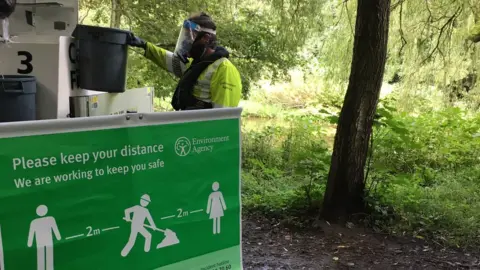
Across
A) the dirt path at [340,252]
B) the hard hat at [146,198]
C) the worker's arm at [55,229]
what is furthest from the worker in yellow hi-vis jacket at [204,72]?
the worker's arm at [55,229]

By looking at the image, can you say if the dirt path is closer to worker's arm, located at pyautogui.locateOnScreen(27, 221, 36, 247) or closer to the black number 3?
the black number 3

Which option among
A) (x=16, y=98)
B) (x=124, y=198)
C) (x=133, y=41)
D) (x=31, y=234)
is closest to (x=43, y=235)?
(x=31, y=234)

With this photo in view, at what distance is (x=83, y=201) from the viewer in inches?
69.7

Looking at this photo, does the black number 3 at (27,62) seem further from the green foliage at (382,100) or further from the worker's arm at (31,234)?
the green foliage at (382,100)

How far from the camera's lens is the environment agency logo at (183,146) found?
198 centimetres

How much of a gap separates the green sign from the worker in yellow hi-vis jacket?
1.90m

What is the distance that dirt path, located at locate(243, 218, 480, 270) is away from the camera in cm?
419

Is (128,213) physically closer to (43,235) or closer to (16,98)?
(43,235)

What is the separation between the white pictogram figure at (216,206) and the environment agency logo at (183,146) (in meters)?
0.23

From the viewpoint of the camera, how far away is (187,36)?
4250 millimetres

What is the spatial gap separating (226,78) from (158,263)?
2257 mm

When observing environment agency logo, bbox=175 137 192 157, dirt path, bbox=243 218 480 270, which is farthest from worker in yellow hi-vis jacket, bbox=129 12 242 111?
environment agency logo, bbox=175 137 192 157

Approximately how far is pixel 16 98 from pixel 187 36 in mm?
1864

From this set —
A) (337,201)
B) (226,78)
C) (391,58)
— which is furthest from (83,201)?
(391,58)
